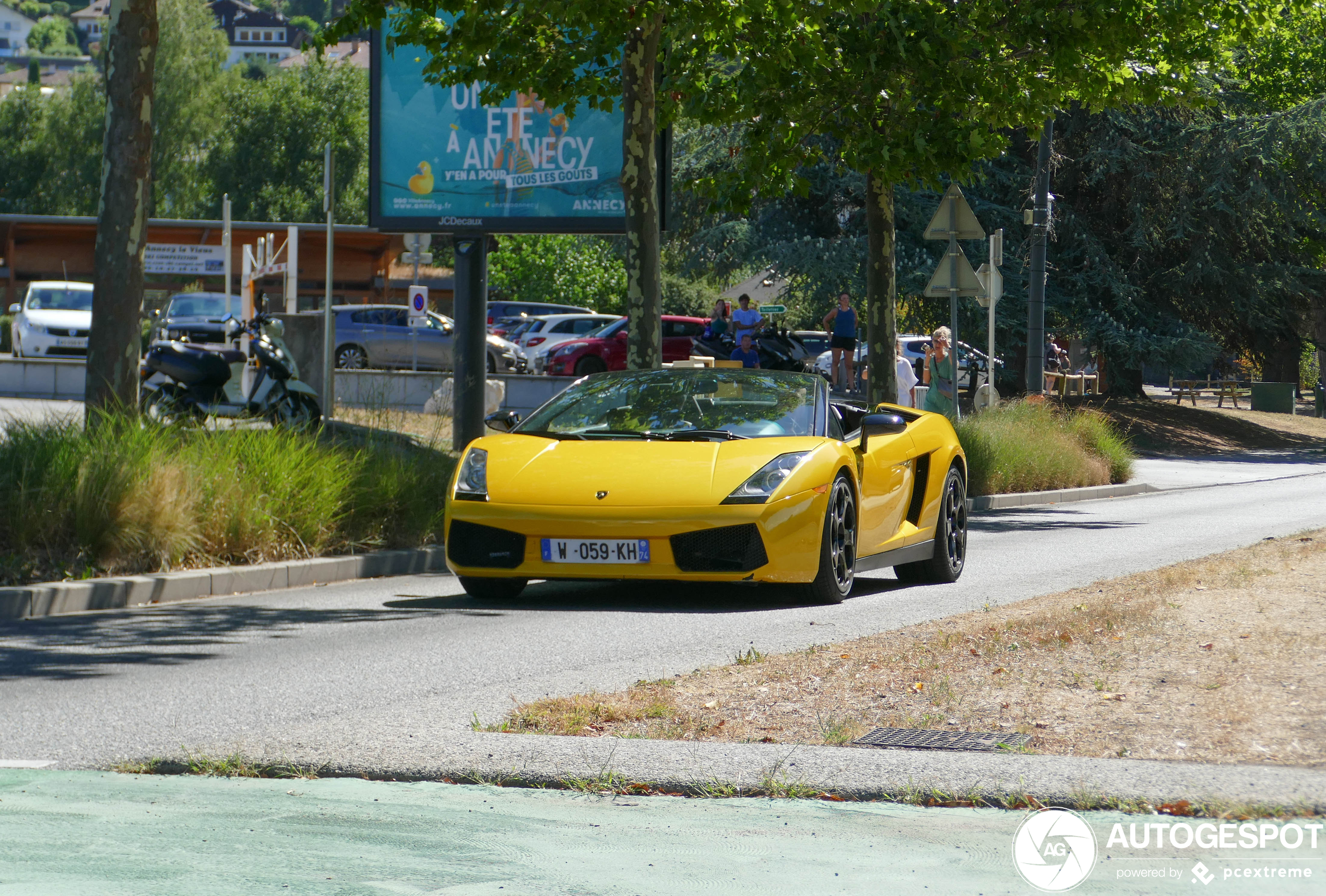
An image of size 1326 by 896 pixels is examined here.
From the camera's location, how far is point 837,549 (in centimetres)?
938

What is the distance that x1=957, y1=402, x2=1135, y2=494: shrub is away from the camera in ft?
66.3

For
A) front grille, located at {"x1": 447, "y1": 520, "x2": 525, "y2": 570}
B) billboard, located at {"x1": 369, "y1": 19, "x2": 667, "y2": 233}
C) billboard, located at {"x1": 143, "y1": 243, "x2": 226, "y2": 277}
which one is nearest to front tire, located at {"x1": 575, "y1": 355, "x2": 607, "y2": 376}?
billboard, located at {"x1": 369, "y1": 19, "x2": 667, "y2": 233}

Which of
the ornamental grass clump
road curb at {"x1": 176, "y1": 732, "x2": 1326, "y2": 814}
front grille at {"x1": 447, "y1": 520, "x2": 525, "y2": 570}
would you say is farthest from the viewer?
the ornamental grass clump

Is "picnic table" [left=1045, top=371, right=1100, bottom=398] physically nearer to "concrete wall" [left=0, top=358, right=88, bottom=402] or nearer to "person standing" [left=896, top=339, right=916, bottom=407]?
"person standing" [left=896, top=339, right=916, bottom=407]

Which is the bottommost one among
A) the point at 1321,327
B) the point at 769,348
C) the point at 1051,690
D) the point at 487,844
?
the point at 487,844

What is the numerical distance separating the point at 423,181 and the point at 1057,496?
8899 mm

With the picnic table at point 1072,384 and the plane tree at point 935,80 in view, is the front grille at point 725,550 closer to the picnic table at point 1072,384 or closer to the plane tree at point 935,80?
the plane tree at point 935,80

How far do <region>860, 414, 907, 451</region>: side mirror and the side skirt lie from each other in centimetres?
75

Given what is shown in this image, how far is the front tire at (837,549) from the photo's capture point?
30.0ft

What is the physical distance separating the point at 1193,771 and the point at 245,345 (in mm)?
18109

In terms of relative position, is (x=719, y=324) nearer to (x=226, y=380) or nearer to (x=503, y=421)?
(x=226, y=380)

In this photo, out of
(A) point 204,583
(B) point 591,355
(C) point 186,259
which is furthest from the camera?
(C) point 186,259

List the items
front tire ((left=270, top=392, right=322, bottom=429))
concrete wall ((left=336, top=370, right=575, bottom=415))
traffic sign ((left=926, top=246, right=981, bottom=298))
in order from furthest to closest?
1. concrete wall ((left=336, top=370, right=575, bottom=415))
2. traffic sign ((left=926, top=246, right=981, bottom=298))
3. front tire ((left=270, top=392, right=322, bottom=429))

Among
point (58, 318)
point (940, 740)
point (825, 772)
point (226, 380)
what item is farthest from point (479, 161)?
point (58, 318)
